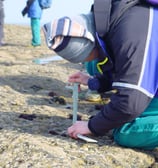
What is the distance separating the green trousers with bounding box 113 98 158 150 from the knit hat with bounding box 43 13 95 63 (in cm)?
53

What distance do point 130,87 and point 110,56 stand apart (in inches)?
8.4

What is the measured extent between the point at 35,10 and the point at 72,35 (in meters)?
6.26

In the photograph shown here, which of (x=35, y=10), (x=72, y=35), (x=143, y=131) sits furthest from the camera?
(x=35, y=10)

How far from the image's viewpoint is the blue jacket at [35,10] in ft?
27.2

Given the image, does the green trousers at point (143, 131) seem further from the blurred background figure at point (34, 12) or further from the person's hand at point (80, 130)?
the blurred background figure at point (34, 12)

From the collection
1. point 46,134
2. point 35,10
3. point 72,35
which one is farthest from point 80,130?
point 35,10

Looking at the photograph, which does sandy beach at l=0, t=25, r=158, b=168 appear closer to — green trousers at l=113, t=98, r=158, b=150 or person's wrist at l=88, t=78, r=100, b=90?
green trousers at l=113, t=98, r=158, b=150

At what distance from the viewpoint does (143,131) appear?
2457 mm

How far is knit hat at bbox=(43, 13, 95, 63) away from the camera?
7.29 feet

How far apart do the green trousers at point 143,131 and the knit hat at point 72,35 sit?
0.53m

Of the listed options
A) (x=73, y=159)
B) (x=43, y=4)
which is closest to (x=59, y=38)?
(x=73, y=159)

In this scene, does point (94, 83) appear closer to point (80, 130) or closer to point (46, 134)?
point (80, 130)

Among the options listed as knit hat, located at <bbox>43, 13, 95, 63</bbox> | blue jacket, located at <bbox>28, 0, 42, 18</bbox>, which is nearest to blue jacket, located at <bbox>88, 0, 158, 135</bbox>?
knit hat, located at <bbox>43, 13, 95, 63</bbox>

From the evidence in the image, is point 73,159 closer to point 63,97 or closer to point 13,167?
point 13,167
